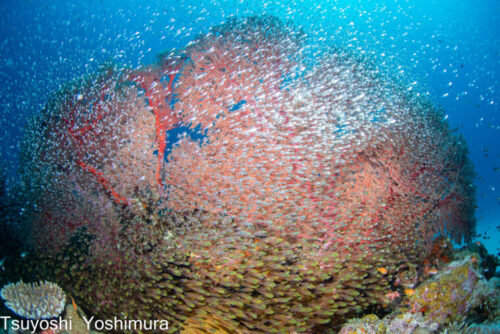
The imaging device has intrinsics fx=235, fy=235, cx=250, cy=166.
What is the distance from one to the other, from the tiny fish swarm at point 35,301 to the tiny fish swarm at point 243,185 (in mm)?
462

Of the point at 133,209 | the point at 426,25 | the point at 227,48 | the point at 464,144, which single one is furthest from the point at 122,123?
the point at 426,25

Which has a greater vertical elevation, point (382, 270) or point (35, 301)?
point (35, 301)

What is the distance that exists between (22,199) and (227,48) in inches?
254

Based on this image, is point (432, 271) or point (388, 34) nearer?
point (432, 271)

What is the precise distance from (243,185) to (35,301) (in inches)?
138

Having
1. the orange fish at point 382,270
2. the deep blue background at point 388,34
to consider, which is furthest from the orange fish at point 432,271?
the deep blue background at point 388,34

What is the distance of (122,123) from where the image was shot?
566cm

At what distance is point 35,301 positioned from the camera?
3420 millimetres

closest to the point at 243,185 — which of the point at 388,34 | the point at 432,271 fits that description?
the point at 432,271

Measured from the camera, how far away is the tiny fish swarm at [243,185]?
3.20 meters

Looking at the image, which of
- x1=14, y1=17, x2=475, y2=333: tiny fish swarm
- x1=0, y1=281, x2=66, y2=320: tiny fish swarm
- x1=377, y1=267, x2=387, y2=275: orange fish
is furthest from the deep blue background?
x1=377, y1=267, x2=387, y2=275: orange fish

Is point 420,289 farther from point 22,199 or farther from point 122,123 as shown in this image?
point 22,199

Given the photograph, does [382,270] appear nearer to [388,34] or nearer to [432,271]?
[432,271]

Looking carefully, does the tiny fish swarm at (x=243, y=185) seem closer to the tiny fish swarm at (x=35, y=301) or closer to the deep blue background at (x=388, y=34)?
the tiny fish swarm at (x=35, y=301)
